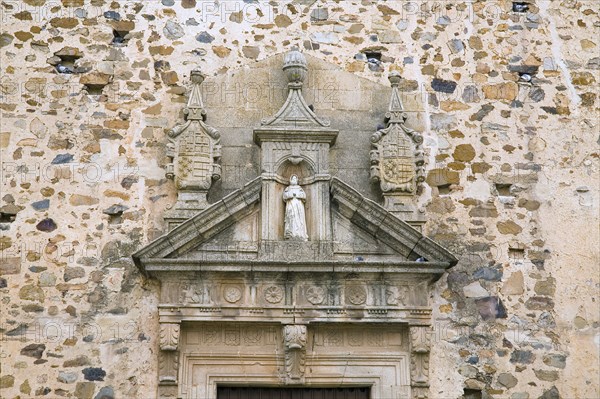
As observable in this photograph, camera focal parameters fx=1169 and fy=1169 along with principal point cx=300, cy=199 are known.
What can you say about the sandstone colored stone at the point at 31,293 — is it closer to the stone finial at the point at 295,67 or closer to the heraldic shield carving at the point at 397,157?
the stone finial at the point at 295,67

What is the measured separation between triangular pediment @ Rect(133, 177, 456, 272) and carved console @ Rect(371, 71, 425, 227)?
28 cm

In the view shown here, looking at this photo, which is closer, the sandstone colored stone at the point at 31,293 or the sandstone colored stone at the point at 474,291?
the sandstone colored stone at the point at 31,293

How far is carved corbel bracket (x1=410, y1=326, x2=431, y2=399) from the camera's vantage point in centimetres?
995

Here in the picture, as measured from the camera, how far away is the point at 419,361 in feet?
32.8

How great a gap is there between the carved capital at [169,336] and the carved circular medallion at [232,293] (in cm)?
48

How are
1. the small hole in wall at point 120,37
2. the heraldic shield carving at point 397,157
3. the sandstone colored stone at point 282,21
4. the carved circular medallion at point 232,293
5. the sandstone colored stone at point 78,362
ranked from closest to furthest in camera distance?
the sandstone colored stone at point 78,362 < the carved circular medallion at point 232,293 < the heraldic shield carving at point 397,157 < the small hole in wall at point 120,37 < the sandstone colored stone at point 282,21

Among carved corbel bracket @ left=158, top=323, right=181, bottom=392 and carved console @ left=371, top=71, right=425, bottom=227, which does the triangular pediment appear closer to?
carved console @ left=371, top=71, right=425, bottom=227

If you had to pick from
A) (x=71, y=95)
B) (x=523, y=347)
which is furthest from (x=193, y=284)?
(x=523, y=347)

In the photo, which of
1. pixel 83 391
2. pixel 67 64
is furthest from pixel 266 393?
pixel 67 64

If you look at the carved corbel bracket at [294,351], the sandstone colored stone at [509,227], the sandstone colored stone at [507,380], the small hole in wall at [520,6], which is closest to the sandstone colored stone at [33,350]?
the carved corbel bracket at [294,351]

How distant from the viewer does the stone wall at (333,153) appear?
395 inches

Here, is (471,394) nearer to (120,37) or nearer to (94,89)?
(94,89)

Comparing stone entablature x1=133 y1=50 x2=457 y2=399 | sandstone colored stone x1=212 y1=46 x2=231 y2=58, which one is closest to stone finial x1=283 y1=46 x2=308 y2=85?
sandstone colored stone x1=212 y1=46 x2=231 y2=58

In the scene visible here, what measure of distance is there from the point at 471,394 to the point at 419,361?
1.77 ft
